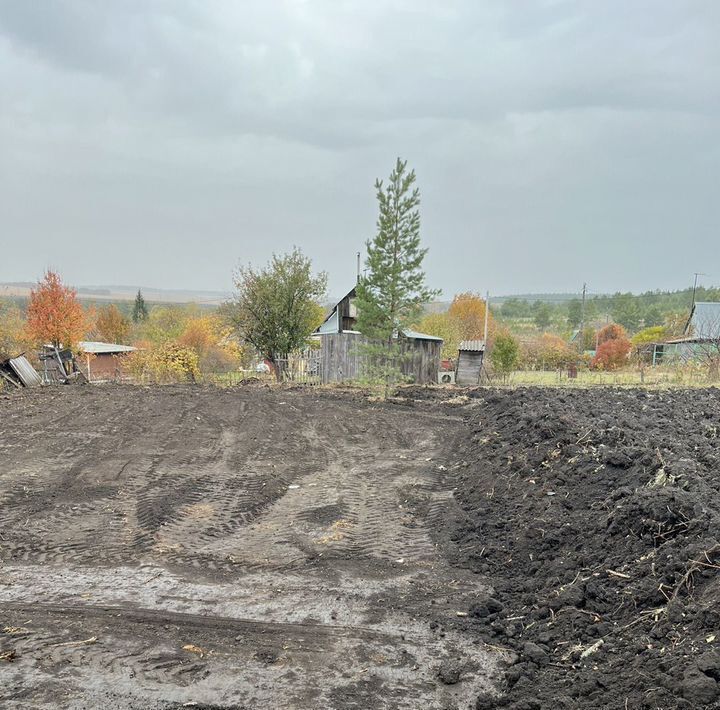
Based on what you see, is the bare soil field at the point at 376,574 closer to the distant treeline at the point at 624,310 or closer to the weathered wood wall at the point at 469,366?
the weathered wood wall at the point at 469,366

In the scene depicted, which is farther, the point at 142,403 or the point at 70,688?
the point at 142,403

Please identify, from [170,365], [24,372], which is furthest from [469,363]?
[24,372]

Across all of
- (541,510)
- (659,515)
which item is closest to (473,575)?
(541,510)

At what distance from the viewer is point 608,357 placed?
38.6m

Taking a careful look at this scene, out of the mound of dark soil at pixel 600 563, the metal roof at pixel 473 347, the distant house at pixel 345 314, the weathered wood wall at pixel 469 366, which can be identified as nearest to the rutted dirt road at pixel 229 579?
the mound of dark soil at pixel 600 563

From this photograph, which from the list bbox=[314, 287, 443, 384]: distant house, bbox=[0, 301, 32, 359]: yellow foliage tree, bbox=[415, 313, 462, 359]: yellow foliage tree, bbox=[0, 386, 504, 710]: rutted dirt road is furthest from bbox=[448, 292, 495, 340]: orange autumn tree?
bbox=[0, 386, 504, 710]: rutted dirt road

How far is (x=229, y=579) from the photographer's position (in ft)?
16.3

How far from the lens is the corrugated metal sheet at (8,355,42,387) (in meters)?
19.7

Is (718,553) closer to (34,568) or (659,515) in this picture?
(659,515)

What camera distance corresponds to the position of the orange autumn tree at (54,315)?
81.9 ft

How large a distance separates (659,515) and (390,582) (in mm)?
2255

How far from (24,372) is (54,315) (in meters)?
6.04

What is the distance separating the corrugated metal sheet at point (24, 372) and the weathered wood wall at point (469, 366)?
16.7 meters

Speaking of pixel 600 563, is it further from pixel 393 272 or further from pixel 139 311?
pixel 139 311
